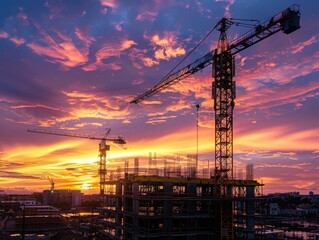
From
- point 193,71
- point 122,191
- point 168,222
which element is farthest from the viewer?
point 193,71

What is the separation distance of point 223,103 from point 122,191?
2116 cm

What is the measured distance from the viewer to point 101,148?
116 metres

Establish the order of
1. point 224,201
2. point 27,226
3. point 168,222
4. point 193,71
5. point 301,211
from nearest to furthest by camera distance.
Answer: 1. point 168,222
2. point 224,201
3. point 193,71
4. point 27,226
5. point 301,211

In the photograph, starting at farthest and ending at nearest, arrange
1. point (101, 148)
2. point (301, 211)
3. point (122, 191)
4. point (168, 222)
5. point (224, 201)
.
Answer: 1. point (301, 211)
2. point (101, 148)
3. point (122, 191)
4. point (224, 201)
5. point (168, 222)

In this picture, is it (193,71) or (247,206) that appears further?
(193,71)

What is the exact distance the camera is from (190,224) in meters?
46.1

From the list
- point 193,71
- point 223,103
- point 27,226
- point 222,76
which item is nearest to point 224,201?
point 223,103

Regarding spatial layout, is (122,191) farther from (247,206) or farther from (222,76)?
(222,76)

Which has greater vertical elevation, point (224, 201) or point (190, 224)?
point (224, 201)

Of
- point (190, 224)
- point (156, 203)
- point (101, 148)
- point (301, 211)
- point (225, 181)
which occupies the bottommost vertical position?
point (301, 211)

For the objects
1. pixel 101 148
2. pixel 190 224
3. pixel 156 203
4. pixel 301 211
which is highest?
pixel 101 148

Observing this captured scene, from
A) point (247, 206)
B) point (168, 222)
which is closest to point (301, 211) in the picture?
point (247, 206)

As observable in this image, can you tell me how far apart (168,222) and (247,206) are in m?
12.8

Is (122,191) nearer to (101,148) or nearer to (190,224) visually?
(190,224)
